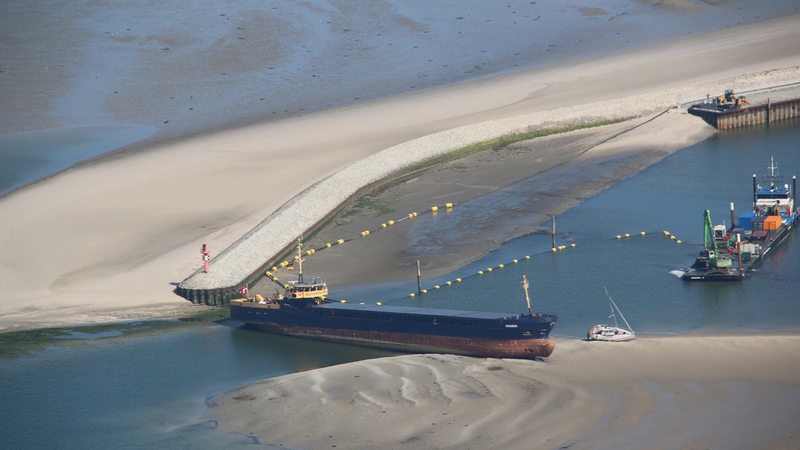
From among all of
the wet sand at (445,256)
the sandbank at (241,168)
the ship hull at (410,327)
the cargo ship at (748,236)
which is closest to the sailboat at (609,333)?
the wet sand at (445,256)

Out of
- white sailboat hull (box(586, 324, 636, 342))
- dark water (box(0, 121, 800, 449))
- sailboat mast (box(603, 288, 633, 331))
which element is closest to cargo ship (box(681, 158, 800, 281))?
dark water (box(0, 121, 800, 449))

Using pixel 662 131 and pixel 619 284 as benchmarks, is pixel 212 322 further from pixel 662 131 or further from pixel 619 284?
pixel 662 131

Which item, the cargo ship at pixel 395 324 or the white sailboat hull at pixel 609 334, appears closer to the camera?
the white sailboat hull at pixel 609 334

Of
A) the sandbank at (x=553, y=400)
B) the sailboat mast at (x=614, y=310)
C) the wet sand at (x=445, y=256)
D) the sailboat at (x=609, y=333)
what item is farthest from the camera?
the sailboat mast at (x=614, y=310)

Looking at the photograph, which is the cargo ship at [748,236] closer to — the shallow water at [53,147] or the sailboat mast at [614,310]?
the sailboat mast at [614,310]

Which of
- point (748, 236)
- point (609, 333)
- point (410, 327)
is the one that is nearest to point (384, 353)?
point (410, 327)

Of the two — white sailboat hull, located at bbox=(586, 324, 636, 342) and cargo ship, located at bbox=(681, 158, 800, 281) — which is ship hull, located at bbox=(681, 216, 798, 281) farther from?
white sailboat hull, located at bbox=(586, 324, 636, 342)
